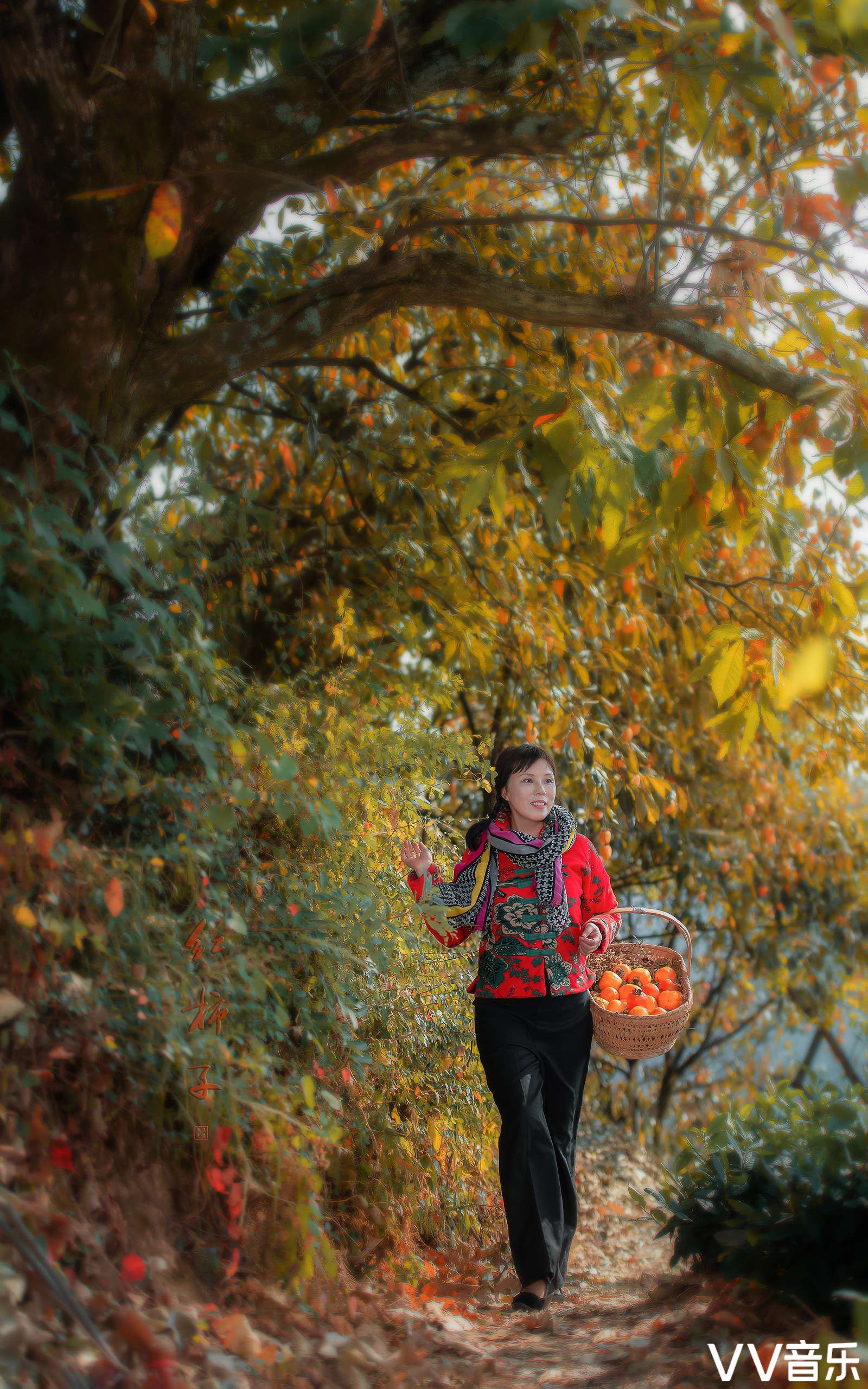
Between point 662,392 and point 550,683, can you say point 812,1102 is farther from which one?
point 550,683

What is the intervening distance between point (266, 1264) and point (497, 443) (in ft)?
7.04

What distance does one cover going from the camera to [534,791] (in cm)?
373

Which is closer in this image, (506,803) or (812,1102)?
(812,1102)

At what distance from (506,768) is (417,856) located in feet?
1.71

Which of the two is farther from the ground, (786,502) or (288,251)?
(288,251)

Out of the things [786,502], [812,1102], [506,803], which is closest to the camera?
[812,1102]

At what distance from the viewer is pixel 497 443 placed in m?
2.79

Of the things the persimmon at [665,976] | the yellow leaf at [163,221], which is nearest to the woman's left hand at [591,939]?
the persimmon at [665,976]

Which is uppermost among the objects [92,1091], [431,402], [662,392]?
[431,402]

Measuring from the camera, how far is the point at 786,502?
348 centimetres

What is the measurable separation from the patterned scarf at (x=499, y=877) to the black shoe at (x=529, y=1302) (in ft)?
3.81

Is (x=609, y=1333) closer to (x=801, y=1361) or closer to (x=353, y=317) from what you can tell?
(x=801, y=1361)

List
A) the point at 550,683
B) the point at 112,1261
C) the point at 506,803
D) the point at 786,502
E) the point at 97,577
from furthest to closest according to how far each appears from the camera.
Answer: the point at 550,683 → the point at 506,803 → the point at 786,502 → the point at 97,577 → the point at 112,1261

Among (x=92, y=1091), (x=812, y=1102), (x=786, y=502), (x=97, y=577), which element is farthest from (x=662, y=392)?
(x=92, y=1091)
